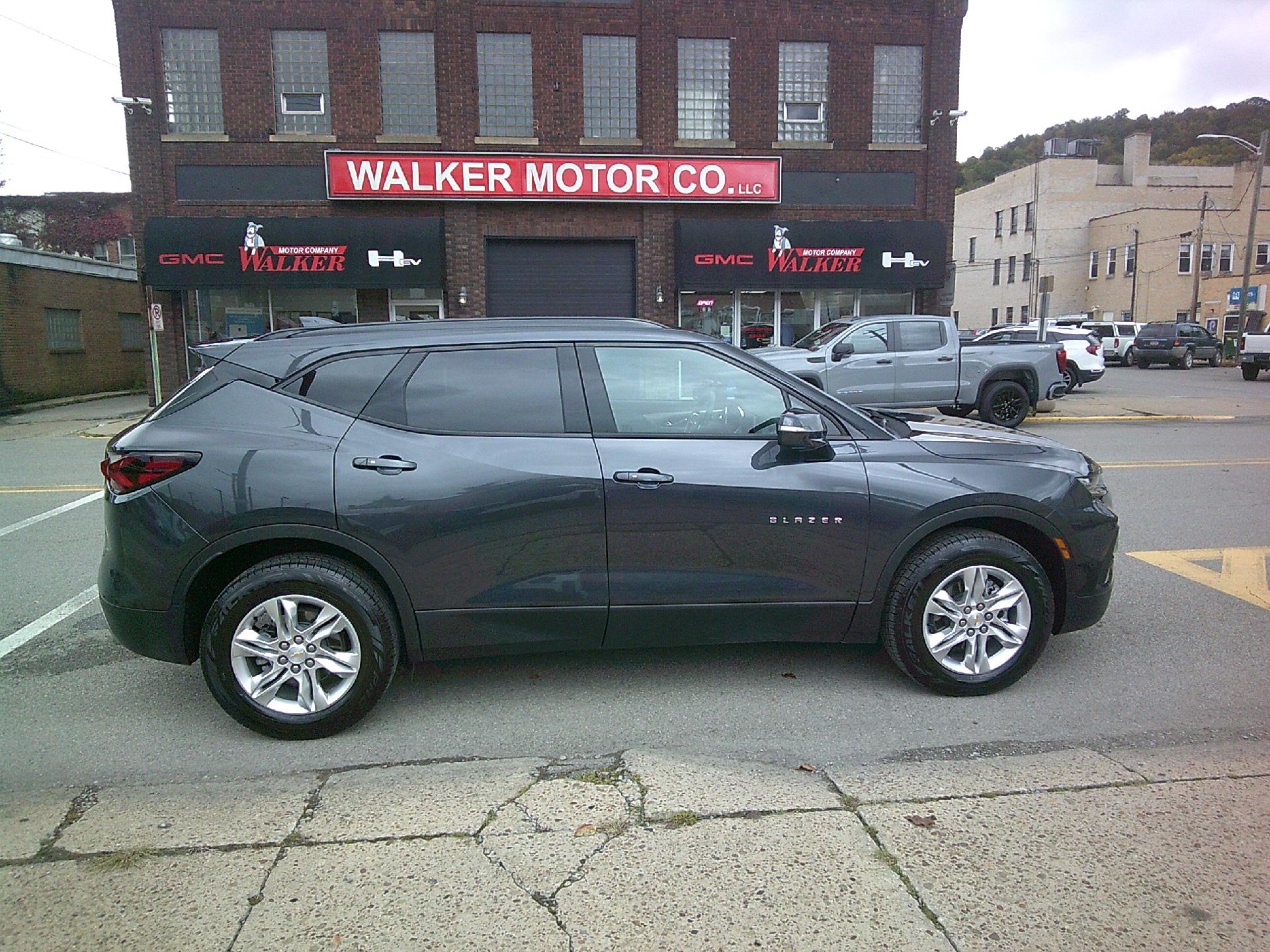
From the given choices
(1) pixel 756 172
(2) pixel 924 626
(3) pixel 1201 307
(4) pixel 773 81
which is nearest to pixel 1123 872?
(2) pixel 924 626

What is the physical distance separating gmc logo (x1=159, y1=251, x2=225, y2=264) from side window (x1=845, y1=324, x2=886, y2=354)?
13.8 metres

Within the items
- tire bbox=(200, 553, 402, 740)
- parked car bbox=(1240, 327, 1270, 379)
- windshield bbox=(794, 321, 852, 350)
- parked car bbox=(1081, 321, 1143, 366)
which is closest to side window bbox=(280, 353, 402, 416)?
tire bbox=(200, 553, 402, 740)

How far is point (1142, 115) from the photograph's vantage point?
240ft

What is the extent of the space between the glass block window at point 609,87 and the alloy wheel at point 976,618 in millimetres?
18061

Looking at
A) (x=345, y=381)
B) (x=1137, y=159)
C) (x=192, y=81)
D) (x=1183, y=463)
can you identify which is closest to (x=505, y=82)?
(x=192, y=81)

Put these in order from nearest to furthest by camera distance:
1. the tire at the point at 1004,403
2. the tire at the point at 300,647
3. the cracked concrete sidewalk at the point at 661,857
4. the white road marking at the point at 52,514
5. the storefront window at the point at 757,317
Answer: the cracked concrete sidewalk at the point at 661,857 < the tire at the point at 300,647 < the white road marking at the point at 52,514 < the tire at the point at 1004,403 < the storefront window at the point at 757,317

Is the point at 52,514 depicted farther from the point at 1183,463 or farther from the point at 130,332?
the point at 130,332

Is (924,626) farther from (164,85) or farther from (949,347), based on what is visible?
(164,85)

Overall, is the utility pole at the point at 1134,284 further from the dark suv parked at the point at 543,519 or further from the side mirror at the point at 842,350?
the dark suv parked at the point at 543,519

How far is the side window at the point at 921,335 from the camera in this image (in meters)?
13.6

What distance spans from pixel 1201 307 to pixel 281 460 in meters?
57.8

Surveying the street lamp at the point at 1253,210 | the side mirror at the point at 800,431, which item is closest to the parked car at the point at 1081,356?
the street lamp at the point at 1253,210

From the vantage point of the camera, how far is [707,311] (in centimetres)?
2108

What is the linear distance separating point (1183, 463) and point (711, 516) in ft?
30.9
